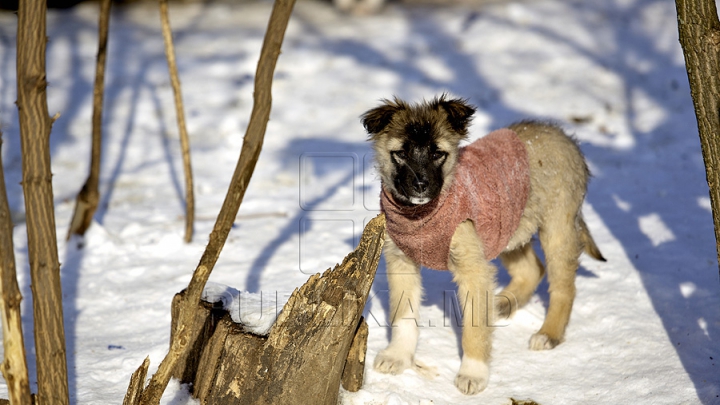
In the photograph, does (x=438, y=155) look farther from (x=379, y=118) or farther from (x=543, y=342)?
(x=543, y=342)

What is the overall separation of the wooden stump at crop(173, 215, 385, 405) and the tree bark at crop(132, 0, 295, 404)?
1.04 feet

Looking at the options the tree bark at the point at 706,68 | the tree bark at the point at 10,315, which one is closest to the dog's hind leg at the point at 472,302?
the tree bark at the point at 706,68

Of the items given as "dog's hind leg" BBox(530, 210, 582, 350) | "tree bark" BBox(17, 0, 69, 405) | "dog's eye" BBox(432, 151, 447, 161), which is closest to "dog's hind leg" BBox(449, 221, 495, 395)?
"dog's eye" BBox(432, 151, 447, 161)

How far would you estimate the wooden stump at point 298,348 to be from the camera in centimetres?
335

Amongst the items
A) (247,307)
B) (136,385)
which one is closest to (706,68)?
(247,307)

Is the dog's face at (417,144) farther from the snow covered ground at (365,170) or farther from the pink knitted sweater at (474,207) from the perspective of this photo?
the snow covered ground at (365,170)

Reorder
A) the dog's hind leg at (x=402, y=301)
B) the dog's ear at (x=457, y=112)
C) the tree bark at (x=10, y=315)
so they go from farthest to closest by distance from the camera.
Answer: the dog's hind leg at (x=402, y=301), the dog's ear at (x=457, y=112), the tree bark at (x=10, y=315)

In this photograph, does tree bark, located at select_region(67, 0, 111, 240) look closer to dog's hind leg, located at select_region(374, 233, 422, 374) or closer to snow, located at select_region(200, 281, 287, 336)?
snow, located at select_region(200, 281, 287, 336)

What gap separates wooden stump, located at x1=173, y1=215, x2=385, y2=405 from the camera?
11.0 ft

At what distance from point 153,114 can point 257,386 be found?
560cm

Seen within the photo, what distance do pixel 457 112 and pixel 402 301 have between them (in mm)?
1167

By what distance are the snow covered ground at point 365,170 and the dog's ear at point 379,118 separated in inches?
53.9

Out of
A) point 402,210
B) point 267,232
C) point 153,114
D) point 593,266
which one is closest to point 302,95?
point 153,114

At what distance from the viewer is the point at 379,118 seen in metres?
4.03
